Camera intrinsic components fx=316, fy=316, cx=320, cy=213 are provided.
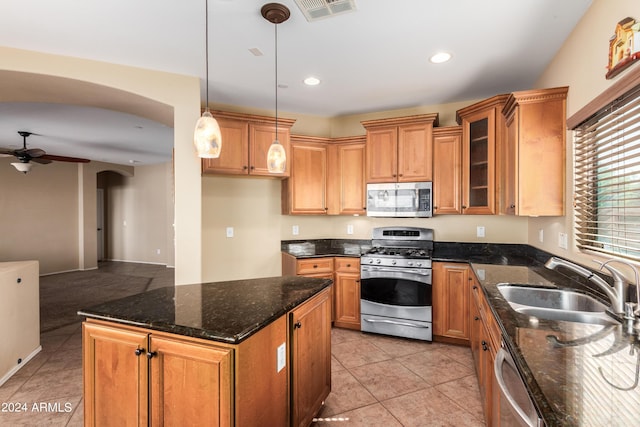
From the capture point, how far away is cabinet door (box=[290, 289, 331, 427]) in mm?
1712

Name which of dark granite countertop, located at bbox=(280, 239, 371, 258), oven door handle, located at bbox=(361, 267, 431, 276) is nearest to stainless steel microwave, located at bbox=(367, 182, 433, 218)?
dark granite countertop, located at bbox=(280, 239, 371, 258)

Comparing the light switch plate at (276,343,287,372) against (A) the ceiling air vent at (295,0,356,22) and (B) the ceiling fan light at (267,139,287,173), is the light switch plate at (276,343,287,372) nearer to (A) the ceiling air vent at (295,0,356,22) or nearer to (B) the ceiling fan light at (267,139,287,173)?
(B) the ceiling fan light at (267,139,287,173)

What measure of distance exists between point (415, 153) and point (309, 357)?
8.35 feet

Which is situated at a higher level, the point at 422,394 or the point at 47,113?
the point at 47,113

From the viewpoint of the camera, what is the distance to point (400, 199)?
12.0ft

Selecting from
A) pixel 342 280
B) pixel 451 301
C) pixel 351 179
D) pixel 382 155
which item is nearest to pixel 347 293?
pixel 342 280

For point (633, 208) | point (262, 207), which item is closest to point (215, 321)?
point (633, 208)

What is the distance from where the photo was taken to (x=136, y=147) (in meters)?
6.23

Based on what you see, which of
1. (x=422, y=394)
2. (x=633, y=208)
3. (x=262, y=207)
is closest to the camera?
(x=633, y=208)

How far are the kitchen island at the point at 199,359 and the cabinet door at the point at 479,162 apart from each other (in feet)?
7.50

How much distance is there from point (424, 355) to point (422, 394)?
0.68 m

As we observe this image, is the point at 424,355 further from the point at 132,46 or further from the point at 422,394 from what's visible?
the point at 132,46

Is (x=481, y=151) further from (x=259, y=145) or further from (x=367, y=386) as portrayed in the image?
(x=367, y=386)

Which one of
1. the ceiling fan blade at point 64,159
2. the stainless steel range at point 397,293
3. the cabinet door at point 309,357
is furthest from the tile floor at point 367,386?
the ceiling fan blade at point 64,159
